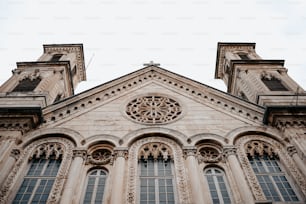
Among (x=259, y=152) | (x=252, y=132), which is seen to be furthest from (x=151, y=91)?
(x=259, y=152)

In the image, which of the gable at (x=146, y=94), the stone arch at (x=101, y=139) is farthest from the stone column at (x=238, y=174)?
the stone arch at (x=101, y=139)

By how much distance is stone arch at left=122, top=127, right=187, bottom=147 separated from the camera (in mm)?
13539

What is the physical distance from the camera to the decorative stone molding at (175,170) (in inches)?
424

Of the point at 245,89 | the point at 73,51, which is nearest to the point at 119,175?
the point at 245,89

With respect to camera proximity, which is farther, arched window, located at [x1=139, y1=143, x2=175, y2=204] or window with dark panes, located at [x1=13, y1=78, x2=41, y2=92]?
window with dark panes, located at [x1=13, y1=78, x2=41, y2=92]

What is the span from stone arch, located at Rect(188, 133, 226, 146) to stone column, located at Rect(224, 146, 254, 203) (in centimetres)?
63

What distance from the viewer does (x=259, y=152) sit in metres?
13.3

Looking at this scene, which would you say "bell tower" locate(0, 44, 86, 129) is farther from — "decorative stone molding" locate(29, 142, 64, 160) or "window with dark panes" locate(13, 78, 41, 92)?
"decorative stone molding" locate(29, 142, 64, 160)

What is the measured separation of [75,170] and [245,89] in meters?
13.6

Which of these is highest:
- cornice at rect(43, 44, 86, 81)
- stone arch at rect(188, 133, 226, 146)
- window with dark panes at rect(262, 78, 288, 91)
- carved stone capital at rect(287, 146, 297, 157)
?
cornice at rect(43, 44, 86, 81)

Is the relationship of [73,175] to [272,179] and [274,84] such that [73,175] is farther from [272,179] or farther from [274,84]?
[274,84]

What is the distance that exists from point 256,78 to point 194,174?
10.5m

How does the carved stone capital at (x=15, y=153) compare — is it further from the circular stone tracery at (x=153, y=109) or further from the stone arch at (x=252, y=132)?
the stone arch at (x=252, y=132)

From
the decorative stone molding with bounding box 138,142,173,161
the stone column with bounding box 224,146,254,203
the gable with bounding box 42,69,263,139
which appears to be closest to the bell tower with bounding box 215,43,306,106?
the gable with bounding box 42,69,263,139
